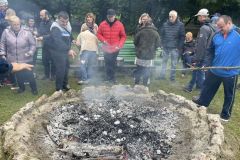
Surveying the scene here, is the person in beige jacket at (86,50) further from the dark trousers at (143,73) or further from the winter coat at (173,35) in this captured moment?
the winter coat at (173,35)

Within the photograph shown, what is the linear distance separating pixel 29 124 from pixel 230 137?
369cm

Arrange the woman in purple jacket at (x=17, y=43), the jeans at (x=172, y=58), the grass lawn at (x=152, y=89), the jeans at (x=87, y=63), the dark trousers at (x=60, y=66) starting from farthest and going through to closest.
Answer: the jeans at (x=172, y=58) → the jeans at (x=87, y=63) → the dark trousers at (x=60, y=66) → the woman in purple jacket at (x=17, y=43) → the grass lawn at (x=152, y=89)

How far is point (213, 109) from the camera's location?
9047mm

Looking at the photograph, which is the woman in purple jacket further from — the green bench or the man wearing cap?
the man wearing cap

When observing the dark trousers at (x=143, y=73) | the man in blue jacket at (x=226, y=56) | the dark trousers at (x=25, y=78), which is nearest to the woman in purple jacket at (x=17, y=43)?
the dark trousers at (x=25, y=78)

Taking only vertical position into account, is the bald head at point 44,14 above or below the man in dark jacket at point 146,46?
above

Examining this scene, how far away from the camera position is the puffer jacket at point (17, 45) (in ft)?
30.7

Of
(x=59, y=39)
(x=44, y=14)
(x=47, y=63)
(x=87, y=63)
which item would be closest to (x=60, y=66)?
(x=59, y=39)

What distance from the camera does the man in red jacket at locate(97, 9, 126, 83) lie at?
10250 mm

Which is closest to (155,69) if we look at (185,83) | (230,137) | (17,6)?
(185,83)

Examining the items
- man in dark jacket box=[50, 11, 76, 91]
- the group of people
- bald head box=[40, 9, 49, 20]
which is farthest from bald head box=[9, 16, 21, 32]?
bald head box=[40, 9, 49, 20]

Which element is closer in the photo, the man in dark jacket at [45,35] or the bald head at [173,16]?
the bald head at [173,16]

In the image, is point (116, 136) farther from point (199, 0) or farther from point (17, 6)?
point (199, 0)

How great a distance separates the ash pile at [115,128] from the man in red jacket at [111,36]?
8.62ft
